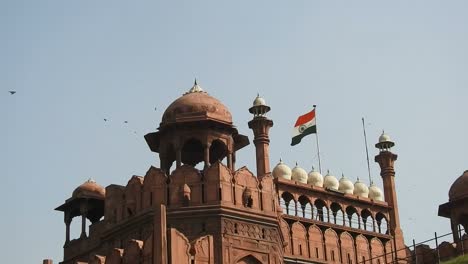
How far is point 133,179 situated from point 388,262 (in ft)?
39.3

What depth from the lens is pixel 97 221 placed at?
106 ft

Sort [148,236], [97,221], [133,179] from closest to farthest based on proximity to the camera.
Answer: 1. [148,236]
2. [133,179]
3. [97,221]

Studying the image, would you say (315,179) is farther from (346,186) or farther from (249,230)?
(249,230)

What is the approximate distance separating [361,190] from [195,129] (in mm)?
12633

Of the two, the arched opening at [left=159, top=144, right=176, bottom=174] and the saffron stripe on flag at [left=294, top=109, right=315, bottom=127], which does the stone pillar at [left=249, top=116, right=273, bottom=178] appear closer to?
the saffron stripe on flag at [left=294, top=109, right=315, bottom=127]

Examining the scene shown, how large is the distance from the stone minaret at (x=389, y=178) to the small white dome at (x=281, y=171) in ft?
16.9

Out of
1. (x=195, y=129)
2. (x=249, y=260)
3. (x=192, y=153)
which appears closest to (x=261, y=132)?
(x=192, y=153)

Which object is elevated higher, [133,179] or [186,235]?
[133,179]

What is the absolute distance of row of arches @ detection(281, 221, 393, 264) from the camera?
32.2 metres

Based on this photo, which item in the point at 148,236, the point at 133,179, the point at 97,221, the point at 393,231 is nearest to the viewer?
the point at 148,236

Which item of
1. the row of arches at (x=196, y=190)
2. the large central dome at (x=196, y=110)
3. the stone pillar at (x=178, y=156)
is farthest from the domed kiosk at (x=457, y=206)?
the stone pillar at (x=178, y=156)

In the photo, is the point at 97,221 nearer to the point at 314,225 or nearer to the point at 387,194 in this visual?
the point at 314,225

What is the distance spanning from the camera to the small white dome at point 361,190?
125ft

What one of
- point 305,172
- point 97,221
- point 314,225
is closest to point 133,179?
point 97,221
